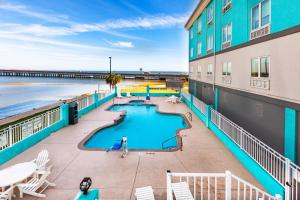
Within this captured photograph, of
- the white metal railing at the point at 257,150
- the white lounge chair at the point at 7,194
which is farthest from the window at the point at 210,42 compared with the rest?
the white lounge chair at the point at 7,194

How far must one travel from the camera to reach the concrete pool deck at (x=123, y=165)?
788 centimetres

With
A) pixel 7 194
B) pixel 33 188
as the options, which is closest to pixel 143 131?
pixel 33 188

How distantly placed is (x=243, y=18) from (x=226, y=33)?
3380 mm

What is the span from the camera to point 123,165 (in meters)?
9.93

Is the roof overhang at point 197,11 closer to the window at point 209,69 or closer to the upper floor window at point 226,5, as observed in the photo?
the upper floor window at point 226,5

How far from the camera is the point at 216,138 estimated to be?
14.0 meters

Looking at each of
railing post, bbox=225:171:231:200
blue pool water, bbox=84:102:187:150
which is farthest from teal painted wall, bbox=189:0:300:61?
blue pool water, bbox=84:102:187:150

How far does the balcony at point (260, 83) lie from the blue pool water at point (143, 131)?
6.19 metres

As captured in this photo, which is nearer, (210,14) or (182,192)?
(182,192)

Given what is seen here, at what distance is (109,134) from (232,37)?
11042 mm

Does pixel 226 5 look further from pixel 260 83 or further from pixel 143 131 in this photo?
pixel 143 131

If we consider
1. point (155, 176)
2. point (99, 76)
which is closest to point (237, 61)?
point (155, 176)

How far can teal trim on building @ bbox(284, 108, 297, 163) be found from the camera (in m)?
8.48

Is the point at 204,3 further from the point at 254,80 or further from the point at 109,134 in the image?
the point at 109,134
